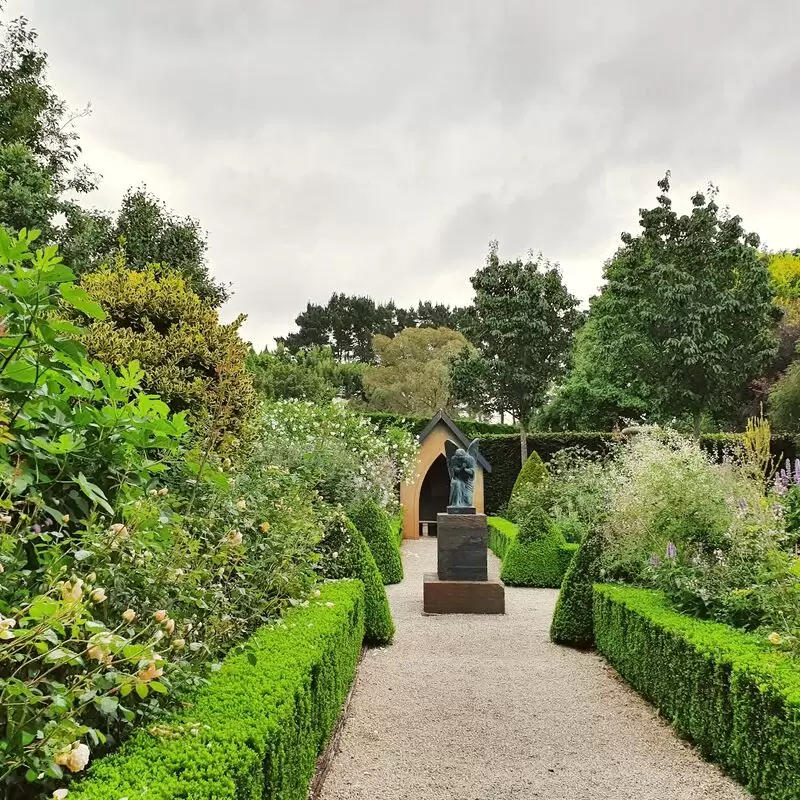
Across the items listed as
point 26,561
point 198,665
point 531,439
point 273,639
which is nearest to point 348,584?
point 273,639

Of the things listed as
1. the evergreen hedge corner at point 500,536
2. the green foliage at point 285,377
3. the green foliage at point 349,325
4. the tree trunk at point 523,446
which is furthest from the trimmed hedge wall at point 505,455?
the green foliage at point 349,325

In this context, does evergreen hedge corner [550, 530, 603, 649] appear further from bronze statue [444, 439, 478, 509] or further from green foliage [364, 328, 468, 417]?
green foliage [364, 328, 468, 417]

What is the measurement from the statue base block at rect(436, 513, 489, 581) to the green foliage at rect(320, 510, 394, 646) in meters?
2.49

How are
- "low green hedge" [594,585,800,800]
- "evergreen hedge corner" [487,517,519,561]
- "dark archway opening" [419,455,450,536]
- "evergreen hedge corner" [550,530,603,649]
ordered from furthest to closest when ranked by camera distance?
"dark archway opening" [419,455,450,536]
"evergreen hedge corner" [487,517,519,561]
"evergreen hedge corner" [550,530,603,649]
"low green hedge" [594,585,800,800]

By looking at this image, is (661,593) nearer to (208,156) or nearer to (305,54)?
(305,54)

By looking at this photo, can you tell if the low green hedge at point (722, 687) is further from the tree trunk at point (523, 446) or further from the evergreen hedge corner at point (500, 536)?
the tree trunk at point (523, 446)

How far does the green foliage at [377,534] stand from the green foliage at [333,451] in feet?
0.96

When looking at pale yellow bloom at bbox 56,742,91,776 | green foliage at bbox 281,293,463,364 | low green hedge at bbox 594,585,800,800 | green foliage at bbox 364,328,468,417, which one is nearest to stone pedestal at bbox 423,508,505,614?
low green hedge at bbox 594,585,800,800

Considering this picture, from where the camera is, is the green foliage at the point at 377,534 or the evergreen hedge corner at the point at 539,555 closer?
the green foliage at the point at 377,534

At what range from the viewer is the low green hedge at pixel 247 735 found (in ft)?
6.19

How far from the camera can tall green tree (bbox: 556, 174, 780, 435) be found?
19.8m

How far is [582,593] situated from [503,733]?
294 cm

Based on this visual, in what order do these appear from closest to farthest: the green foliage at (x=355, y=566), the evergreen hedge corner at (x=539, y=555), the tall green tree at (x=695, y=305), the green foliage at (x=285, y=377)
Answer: the green foliage at (x=355, y=566) → the evergreen hedge corner at (x=539, y=555) → the tall green tree at (x=695, y=305) → the green foliage at (x=285, y=377)

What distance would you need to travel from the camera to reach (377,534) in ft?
33.8
